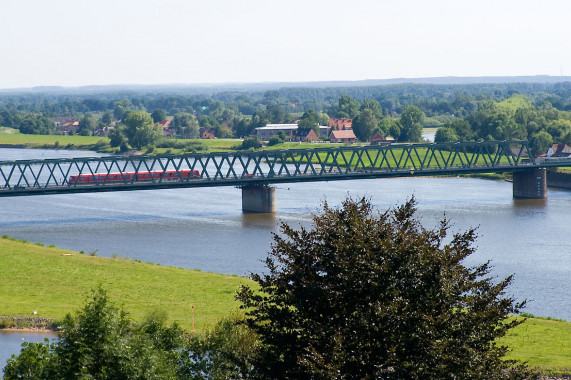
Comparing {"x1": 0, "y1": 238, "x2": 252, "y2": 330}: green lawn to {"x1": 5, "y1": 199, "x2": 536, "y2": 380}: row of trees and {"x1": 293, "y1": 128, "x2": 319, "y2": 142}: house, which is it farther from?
{"x1": 293, "y1": 128, "x2": 319, "y2": 142}: house

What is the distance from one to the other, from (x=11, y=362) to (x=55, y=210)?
6052cm

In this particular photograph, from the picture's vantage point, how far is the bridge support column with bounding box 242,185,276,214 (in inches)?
3046

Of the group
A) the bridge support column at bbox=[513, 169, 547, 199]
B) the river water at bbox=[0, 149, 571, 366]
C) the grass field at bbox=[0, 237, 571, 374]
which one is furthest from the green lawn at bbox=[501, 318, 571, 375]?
the bridge support column at bbox=[513, 169, 547, 199]

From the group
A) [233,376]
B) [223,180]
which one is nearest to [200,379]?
[233,376]

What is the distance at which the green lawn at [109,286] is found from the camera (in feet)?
127

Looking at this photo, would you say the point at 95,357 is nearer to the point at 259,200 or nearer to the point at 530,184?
the point at 259,200

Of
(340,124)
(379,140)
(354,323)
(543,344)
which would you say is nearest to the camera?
(354,323)

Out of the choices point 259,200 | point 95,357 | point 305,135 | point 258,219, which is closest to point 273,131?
point 305,135

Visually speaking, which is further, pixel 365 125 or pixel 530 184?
pixel 365 125

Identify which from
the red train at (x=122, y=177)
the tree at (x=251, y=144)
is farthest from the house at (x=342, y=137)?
the red train at (x=122, y=177)

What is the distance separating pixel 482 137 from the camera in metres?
137

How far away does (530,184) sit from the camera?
89.8 m

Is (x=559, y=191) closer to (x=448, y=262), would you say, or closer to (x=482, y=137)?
(x=482, y=137)

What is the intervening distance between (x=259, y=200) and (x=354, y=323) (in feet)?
191
